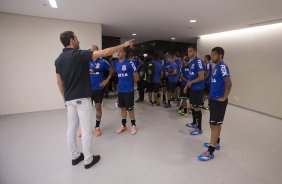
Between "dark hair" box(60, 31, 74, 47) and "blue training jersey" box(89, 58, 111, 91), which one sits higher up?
"dark hair" box(60, 31, 74, 47)

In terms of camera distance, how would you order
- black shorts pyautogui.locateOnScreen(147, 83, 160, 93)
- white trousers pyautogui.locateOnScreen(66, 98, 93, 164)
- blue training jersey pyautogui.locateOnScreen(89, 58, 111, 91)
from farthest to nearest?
1. black shorts pyautogui.locateOnScreen(147, 83, 160, 93)
2. blue training jersey pyautogui.locateOnScreen(89, 58, 111, 91)
3. white trousers pyautogui.locateOnScreen(66, 98, 93, 164)

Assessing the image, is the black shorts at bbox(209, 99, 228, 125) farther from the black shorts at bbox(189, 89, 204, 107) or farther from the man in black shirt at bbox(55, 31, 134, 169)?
the man in black shirt at bbox(55, 31, 134, 169)

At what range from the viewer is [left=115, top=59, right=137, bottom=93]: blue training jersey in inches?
122

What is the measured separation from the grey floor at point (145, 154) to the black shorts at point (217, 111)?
594 mm

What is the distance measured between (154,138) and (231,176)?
54.2 inches

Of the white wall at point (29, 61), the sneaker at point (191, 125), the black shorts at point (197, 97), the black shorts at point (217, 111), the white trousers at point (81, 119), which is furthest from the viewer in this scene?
the white wall at point (29, 61)

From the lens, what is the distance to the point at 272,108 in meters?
4.84

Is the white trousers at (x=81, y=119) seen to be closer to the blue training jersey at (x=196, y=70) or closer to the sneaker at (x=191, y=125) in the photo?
the blue training jersey at (x=196, y=70)

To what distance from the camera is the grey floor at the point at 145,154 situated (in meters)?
2.14

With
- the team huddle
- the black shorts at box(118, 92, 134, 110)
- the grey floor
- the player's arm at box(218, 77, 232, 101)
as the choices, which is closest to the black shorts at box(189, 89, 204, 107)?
the team huddle

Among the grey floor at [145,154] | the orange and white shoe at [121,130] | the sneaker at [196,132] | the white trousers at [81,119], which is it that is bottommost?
the grey floor at [145,154]

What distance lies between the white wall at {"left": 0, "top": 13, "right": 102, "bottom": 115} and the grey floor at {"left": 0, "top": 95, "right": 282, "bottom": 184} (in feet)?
2.09

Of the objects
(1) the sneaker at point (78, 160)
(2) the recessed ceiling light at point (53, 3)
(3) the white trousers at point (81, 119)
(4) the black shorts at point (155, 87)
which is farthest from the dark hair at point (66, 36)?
(4) the black shorts at point (155, 87)

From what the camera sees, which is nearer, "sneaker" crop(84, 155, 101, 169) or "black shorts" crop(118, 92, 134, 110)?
"sneaker" crop(84, 155, 101, 169)
